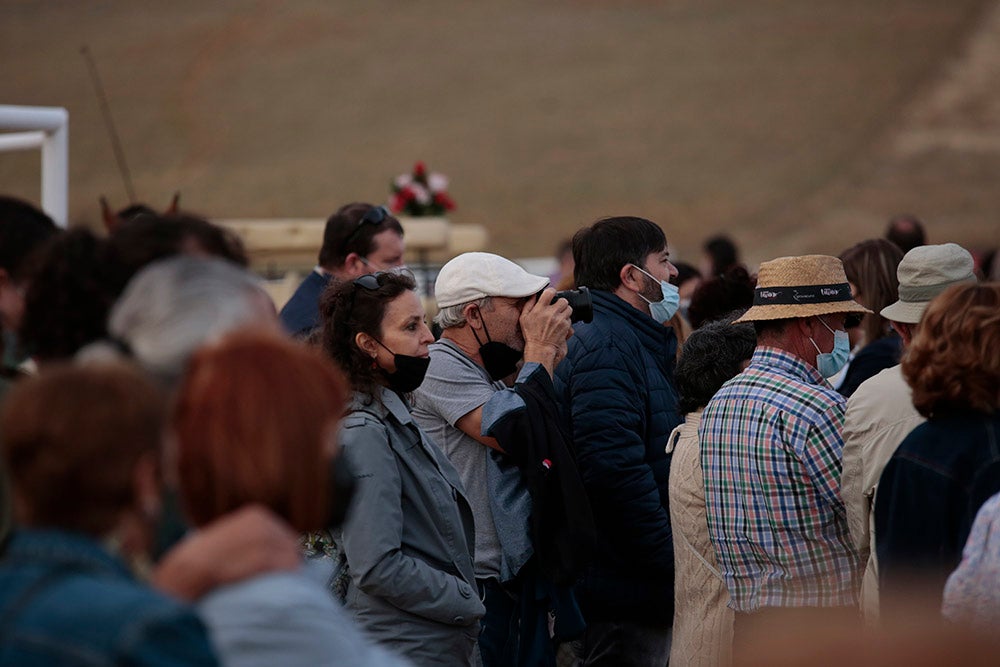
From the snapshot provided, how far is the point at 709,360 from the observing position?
3.67 metres

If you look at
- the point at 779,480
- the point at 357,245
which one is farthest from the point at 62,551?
the point at 357,245

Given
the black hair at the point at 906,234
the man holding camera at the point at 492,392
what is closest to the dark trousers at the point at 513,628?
the man holding camera at the point at 492,392

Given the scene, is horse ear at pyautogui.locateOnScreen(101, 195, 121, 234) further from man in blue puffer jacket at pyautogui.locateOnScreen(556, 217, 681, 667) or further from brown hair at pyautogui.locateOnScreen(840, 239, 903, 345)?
brown hair at pyautogui.locateOnScreen(840, 239, 903, 345)

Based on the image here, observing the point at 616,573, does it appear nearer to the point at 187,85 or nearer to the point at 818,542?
the point at 818,542

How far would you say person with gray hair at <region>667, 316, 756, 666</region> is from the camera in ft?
11.3

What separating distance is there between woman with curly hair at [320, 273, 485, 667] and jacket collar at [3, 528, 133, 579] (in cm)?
149

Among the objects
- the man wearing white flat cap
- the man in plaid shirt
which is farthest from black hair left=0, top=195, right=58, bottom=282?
the man wearing white flat cap

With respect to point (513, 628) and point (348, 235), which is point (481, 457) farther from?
point (348, 235)

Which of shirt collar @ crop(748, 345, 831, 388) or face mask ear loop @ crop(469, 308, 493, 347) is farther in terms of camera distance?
face mask ear loop @ crop(469, 308, 493, 347)

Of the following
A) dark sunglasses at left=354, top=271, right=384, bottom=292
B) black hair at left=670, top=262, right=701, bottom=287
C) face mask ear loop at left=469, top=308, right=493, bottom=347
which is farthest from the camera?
black hair at left=670, top=262, right=701, bottom=287

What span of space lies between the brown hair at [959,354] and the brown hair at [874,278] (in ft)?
6.07

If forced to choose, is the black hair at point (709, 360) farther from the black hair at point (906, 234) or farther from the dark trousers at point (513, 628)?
the black hair at point (906, 234)

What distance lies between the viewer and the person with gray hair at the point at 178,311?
1.70 meters

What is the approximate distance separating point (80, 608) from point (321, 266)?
3.56m
